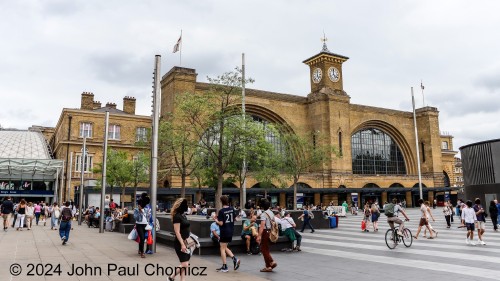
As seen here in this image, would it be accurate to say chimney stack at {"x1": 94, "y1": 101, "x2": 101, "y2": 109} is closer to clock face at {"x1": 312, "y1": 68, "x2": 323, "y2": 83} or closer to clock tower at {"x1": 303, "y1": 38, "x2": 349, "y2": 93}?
clock tower at {"x1": 303, "y1": 38, "x2": 349, "y2": 93}

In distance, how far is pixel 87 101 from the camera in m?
50.3

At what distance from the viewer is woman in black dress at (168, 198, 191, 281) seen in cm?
703

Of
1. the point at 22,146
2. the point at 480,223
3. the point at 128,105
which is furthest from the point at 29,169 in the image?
the point at 480,223

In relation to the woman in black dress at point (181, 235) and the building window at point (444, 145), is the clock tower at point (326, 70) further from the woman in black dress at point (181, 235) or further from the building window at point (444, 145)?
the woman in black dress at point (181, 235)

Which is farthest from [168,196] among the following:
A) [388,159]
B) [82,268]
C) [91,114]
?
[388,159]

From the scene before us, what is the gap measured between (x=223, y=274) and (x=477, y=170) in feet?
91.4

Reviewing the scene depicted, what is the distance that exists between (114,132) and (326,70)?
101ft

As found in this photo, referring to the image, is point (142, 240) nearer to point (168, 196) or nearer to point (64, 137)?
point (168, 196)

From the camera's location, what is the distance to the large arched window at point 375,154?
197 feet

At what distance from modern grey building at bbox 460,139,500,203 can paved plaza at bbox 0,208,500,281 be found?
54.5 feet

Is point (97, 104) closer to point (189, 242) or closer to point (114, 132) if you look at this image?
point (114, 132)

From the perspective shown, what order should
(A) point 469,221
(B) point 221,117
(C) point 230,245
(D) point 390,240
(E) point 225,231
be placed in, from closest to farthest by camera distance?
(E) point 225,231, (C) point 230,245, (D) point 390,240, (A) point 469,221, (B) point 221,117

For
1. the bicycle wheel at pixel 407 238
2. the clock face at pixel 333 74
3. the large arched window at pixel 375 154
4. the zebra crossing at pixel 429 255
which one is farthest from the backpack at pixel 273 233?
the large arched window at pixel 375 154

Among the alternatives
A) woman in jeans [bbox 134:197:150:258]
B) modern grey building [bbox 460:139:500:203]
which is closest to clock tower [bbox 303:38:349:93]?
modern grey building [bbox 460:139:500:203]
